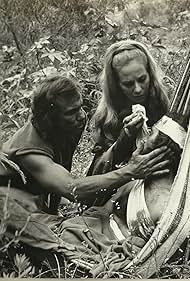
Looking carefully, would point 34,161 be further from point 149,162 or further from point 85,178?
point 149,162

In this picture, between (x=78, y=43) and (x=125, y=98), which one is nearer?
(x=125, y=98)

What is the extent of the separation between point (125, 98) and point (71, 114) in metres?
0.28

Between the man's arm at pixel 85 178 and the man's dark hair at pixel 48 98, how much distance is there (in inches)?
6.9

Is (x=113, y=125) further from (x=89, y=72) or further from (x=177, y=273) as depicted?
(x=177, y=273)

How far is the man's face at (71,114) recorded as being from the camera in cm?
404

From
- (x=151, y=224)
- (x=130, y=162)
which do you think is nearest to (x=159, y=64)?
(x=130, y=162)

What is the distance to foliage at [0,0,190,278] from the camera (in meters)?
4.11

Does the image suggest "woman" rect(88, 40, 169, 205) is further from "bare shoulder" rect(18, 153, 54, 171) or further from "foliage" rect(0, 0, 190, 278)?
"bare shoulder" rect(18, 153, 54, 171)

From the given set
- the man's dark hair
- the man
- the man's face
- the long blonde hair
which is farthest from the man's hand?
the man's dark hair

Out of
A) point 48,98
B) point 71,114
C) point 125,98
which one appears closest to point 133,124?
point 125,98

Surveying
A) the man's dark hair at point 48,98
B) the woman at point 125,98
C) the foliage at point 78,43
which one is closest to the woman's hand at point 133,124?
the woman at point 125,98

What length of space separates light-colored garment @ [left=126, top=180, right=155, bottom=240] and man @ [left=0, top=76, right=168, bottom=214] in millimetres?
77

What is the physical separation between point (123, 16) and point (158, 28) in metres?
0.19

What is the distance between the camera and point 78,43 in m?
4.23
